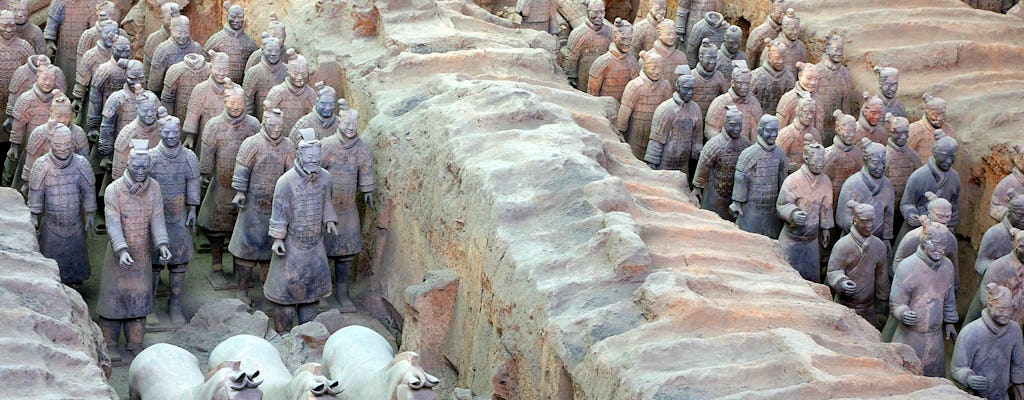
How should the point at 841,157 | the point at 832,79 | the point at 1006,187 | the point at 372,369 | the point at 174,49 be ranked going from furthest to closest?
the point at 832,79
the point at 174,49
the point at 841,157
the point at 1006,187
the point at 372,369

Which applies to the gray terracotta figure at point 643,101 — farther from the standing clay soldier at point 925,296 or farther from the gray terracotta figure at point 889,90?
the standing clay soldier at point 925,296

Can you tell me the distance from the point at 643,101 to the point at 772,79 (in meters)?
1.29

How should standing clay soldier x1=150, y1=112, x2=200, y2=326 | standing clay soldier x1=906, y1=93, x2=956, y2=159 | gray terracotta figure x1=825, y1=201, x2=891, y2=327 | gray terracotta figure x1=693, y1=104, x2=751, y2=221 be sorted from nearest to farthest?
gray terracotta figure x1=825, y1=201, x2=891, y2=327, standing clay soldier x1=150, y1=112, x2=200, y2=326, gray terracotta figure x1=693, y1=104, x2=751, y2=221, standing clay soldier x1=906, y1=93, x2=956, y2=159

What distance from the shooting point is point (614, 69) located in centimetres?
1249

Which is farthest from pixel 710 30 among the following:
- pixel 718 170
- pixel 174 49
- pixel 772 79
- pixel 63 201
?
pixel 63 201

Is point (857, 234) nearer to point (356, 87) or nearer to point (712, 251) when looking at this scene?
point (712, 251)

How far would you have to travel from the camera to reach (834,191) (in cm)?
1134

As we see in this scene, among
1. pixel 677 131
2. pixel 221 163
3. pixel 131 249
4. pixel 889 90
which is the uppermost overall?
pixel 889 90

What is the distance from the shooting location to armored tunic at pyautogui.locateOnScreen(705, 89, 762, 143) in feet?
38.3

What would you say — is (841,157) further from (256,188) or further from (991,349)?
(256,188)

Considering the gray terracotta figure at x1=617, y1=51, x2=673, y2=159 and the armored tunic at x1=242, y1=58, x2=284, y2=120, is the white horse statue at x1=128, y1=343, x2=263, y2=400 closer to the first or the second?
the armored tunic at x1=242, y1=58, x2=284, y2=120

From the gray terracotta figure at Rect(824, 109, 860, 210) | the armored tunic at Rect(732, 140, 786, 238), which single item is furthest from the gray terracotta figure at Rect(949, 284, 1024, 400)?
the gray terracotta figure at Rect(824, 109, 860, 210)

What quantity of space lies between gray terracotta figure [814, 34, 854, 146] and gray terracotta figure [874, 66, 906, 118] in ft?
1.58

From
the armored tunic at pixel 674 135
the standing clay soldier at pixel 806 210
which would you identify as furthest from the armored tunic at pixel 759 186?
the armored tunic at pixel 674 135
